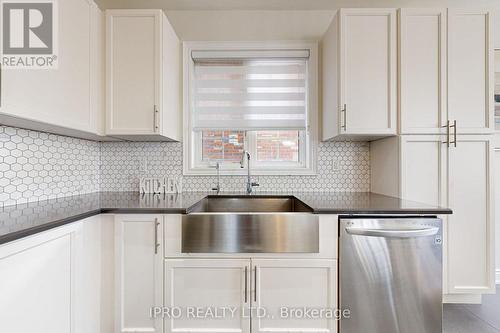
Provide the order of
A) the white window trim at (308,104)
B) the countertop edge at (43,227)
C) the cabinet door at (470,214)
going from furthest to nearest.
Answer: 1. the white window trim at (308,104)
2. the cabinet door at (470,214)
3. the countertop edge at (43,227)

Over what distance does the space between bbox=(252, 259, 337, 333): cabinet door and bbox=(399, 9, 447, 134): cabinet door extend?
122cm

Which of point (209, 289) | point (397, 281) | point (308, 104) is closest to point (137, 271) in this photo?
point (209, 289)

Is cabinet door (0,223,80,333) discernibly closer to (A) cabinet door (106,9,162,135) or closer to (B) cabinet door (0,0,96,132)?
(B) cabinet door (0,0,96,132)

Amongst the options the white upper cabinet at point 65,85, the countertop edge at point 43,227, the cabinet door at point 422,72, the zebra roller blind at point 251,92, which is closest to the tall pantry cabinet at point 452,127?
the cabinet door at point 422,72

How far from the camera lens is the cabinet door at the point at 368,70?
189 centimetres

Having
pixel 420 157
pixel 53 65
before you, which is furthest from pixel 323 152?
pixel 53 65

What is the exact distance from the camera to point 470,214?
1873 mm

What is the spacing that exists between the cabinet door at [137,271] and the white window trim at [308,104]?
901mm

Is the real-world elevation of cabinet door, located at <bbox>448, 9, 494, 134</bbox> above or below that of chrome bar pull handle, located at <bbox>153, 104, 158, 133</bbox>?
above

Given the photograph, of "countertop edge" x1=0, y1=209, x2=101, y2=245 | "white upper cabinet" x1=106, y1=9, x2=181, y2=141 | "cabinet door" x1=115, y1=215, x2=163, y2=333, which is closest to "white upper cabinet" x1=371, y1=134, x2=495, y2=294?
"cabinet door" x1=115, y1=215, x2=163, y2=333

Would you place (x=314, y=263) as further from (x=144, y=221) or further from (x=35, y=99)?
(x=35, y=99)

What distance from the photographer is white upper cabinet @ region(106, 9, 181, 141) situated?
1.89 meters

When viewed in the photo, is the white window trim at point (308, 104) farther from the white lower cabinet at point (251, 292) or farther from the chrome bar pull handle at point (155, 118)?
the white lower cabinet at point (251, 292)

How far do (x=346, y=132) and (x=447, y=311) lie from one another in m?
1.66
